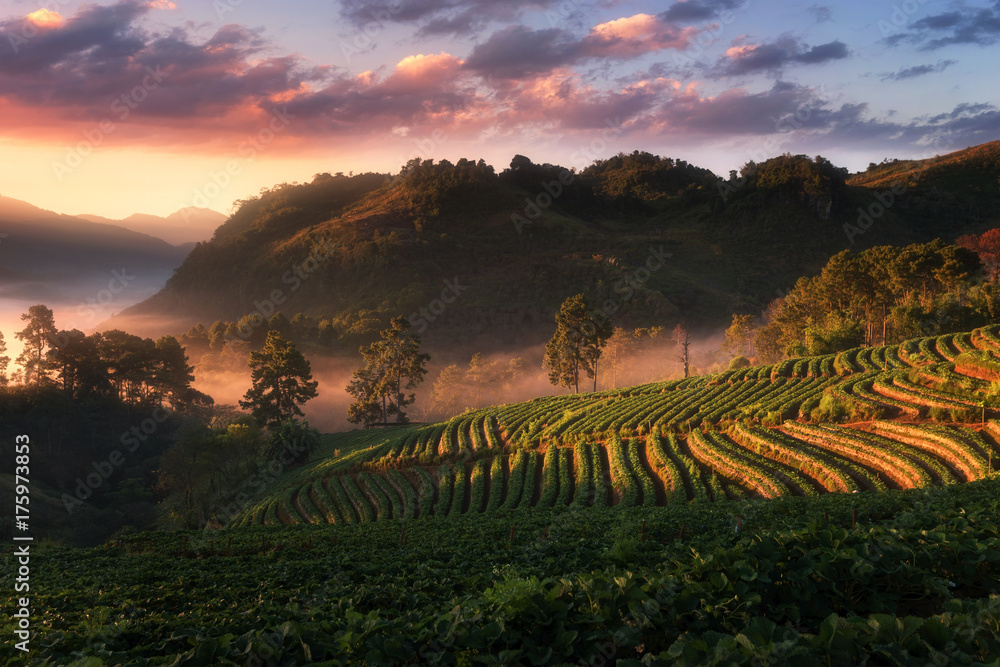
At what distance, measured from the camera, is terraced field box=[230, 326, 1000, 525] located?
2812cm

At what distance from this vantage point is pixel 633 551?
9953 millimetres

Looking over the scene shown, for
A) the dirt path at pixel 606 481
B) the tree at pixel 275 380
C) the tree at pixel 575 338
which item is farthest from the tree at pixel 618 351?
the dirt path at pixel 606 481

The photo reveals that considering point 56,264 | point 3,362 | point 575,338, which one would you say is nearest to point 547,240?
point 575,338

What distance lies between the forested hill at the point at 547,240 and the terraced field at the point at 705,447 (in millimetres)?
62824

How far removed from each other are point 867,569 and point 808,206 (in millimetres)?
162571

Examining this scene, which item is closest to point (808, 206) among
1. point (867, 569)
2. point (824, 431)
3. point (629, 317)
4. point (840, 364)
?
point (629, 317)

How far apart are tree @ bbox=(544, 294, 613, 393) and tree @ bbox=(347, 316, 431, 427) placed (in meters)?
17.1

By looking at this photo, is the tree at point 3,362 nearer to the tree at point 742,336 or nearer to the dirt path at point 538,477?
the dirt path at point 538,477

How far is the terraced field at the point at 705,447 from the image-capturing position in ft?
92.3

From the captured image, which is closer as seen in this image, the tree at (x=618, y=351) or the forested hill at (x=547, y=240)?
the tree at (x=618, y=351)

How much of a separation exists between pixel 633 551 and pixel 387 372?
6591 cm

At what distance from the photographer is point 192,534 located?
949 inches

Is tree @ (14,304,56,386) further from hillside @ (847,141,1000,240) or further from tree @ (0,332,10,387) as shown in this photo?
hillside @ (847,141,1000,240)

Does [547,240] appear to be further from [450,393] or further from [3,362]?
[3,362]
